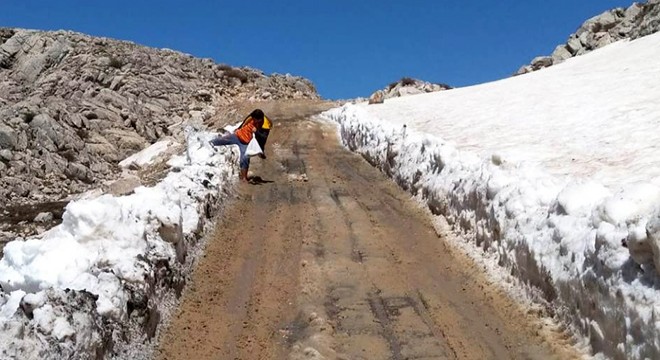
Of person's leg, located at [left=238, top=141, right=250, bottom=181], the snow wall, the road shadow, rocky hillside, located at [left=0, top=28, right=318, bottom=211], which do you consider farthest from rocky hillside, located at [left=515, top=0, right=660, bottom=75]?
the snow wall

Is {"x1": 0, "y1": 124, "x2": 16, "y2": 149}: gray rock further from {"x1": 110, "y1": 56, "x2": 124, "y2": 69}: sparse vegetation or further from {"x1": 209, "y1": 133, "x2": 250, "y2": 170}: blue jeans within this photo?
{"x1": 110, "y1": 56, "x2": 124, "y2": 69}: sparse vegetation

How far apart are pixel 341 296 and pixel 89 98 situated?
31.1 meters

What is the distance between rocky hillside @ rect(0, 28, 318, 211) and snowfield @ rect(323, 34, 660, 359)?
1111 cm

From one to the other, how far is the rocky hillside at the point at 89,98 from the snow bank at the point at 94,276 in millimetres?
15493

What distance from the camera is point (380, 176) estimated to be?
16703 millimetres

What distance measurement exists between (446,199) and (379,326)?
472cm

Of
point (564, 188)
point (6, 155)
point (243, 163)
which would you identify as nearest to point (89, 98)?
point (6, 155)

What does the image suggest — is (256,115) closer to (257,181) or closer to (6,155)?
(257,181)

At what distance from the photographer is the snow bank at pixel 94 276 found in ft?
16.4

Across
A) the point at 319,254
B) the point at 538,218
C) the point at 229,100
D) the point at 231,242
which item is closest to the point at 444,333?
the point at 538,218

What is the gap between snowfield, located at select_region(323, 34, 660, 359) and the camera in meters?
5.76

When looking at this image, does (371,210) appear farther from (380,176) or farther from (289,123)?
(289,123)

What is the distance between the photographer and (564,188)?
7887 mm

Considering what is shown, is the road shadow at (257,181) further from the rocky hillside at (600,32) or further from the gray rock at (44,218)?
the rocky hillside at (600,32)
